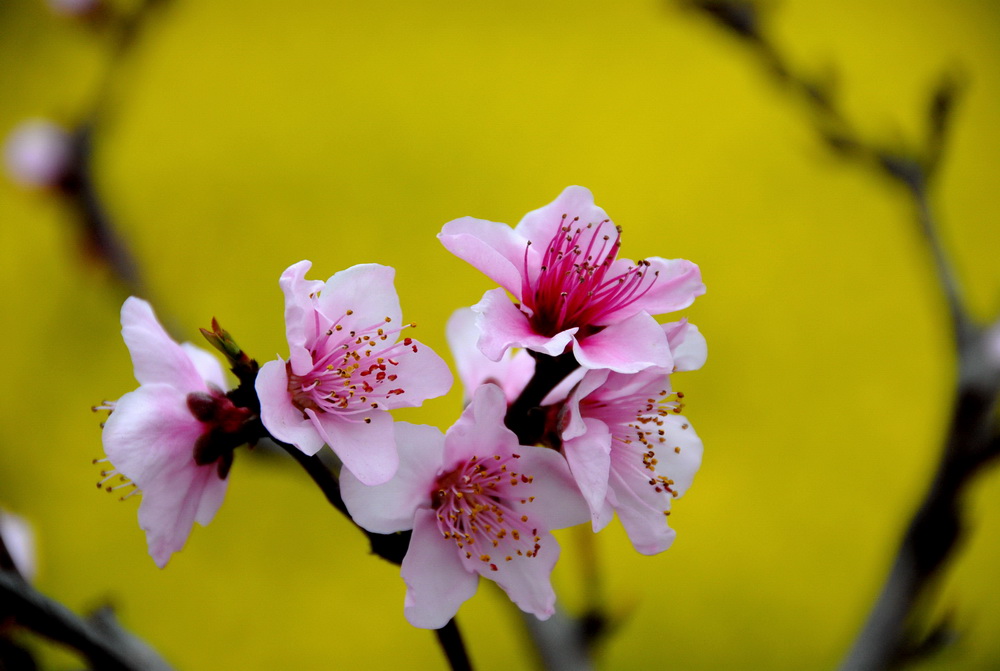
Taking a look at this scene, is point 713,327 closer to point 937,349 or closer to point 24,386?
point 937,349

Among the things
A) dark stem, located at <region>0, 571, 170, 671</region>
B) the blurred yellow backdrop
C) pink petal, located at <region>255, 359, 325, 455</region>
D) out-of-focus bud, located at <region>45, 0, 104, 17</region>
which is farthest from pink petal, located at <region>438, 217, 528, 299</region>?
the blurred yellow backdrop

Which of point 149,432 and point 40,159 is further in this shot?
point 40,159

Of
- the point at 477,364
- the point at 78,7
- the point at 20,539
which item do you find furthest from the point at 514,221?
the point at 477,364

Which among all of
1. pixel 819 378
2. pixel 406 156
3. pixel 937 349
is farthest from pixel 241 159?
pixel 937 349

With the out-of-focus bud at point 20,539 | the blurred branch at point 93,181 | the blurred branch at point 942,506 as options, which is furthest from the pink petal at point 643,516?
the blurred branch at point 93,181

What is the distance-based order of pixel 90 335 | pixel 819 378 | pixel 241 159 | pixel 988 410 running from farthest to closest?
pixel 241 159, pixel 90 335, pixel 819 378, pixel 988 410

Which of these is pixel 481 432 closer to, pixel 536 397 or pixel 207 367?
pixel 536 397

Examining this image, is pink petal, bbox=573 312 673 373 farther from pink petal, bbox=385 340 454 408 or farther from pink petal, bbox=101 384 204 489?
pink petal, bbox=101 384 204 489
